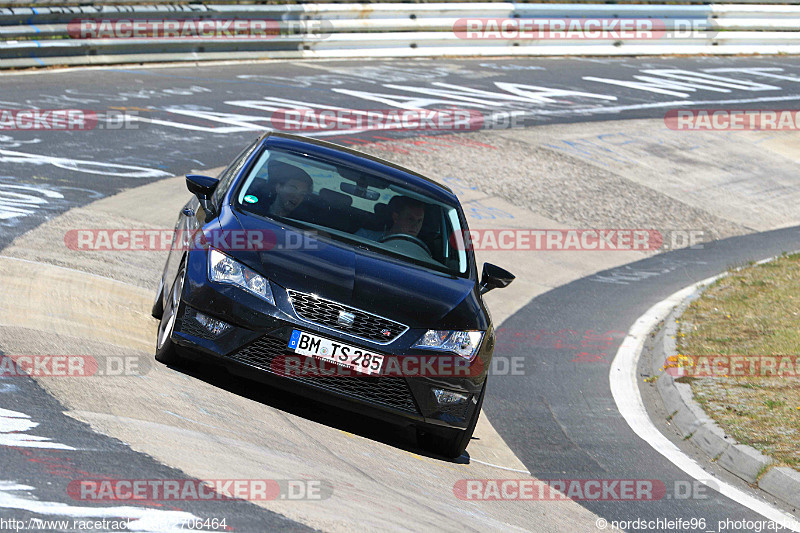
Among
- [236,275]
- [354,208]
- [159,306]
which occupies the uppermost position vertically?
[354,208]

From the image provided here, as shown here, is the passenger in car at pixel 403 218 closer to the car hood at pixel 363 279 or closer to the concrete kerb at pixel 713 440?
the car hood at pixel 363 279

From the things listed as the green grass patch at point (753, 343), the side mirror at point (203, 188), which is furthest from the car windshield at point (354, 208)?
the green grass patch at point (753, 343)

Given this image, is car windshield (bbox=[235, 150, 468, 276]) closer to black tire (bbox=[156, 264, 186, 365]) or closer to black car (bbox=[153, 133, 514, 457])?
black car (bbox=[153, 133, 514, 457])

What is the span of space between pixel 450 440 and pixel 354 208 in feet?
5.73

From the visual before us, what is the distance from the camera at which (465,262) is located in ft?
23.9

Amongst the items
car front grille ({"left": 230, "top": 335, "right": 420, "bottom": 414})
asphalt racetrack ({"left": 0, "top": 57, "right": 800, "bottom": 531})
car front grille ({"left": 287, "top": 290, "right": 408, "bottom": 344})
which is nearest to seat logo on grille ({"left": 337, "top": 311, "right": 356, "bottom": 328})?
car front grille ({"left": 287, "top": 290, "right": 408, "bottom": 344})

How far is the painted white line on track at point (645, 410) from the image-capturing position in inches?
273

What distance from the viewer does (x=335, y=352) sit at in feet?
19.5

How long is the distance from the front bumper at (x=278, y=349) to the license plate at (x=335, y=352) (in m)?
0.03

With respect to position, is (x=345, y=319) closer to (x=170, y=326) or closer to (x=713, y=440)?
(x=170, y=326)

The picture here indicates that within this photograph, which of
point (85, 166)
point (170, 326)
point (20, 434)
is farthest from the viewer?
point (85, 166)

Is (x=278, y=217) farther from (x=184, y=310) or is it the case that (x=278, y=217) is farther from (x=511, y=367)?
(x=511, y=367)

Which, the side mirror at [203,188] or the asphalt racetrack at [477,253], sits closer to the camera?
the asphalt racetrack at [477,253]

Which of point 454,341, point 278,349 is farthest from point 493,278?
point 278,349
